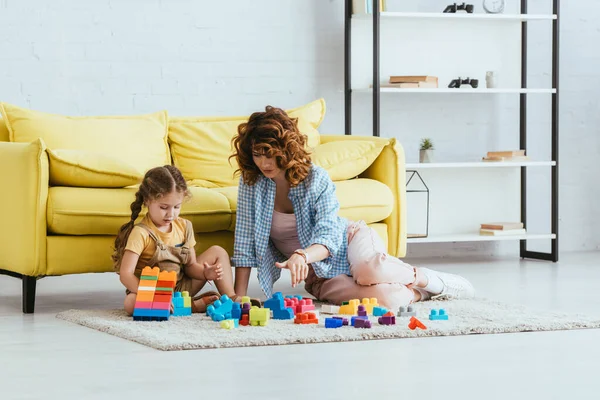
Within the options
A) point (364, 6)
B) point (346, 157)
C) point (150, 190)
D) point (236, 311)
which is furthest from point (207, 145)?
point (236, 311)

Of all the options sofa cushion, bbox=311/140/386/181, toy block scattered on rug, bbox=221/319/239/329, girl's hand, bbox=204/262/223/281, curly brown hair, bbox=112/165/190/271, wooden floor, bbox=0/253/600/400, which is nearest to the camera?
wooden floor, bbox=0/253/600/400

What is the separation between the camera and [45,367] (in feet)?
8.05

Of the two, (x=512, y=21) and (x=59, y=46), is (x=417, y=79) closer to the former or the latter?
(x=512, y=21)

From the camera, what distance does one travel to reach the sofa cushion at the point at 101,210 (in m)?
3.39

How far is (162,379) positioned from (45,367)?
1.18 ft

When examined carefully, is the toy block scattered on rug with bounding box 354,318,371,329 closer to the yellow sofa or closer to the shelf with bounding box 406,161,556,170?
the yellow sofa

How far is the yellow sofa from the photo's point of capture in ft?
11.1

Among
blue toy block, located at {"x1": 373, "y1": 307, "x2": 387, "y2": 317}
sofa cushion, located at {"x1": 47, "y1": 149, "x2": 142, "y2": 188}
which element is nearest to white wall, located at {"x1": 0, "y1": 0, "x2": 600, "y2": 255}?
sofa cushion, located at {"x1": 47, "y1": 149, "x2": 142, "y2": 188}

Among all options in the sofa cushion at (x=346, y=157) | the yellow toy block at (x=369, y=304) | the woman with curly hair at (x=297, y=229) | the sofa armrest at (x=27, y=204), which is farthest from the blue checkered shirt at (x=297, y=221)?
the sofa armrest at (x=27, y=204)

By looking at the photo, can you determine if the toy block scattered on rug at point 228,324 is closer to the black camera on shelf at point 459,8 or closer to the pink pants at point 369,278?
the pink pants at point 369,278

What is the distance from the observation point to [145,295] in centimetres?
312

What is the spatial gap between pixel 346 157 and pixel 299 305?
0.98 m

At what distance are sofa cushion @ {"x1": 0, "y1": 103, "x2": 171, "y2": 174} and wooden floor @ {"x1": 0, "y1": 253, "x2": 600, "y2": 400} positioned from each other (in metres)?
0.93

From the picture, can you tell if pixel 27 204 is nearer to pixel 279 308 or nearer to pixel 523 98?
pixel 279 308
